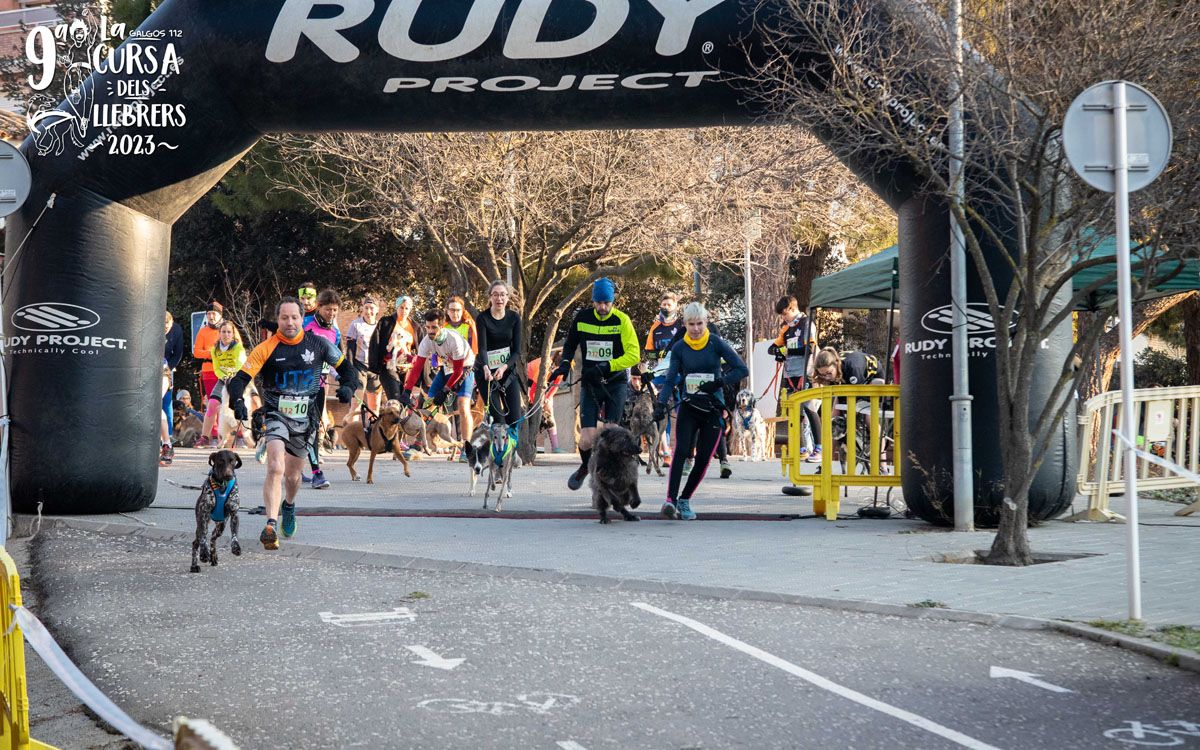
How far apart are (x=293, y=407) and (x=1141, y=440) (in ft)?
25.8

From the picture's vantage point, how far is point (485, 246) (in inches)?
877

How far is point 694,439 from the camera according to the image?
11.9m

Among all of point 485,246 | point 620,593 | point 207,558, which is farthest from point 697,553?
point 485,246

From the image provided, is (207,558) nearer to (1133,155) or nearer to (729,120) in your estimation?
(729,120)

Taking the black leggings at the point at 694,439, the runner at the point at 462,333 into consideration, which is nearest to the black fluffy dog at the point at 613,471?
the black leggings at the point at 694,439

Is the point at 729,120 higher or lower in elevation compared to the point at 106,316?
higher

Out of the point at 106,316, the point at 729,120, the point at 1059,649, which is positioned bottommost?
the point at 1059,649

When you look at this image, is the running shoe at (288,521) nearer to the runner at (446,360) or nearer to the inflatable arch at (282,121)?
the inflatable arch at (282,121)

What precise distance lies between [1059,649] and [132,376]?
26.9 feet

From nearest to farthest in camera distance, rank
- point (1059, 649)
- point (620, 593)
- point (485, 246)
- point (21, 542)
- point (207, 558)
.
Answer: point (1059, 649)
point (620, 593)
point (207, 558)
point (21, 542)
point (485, 246)

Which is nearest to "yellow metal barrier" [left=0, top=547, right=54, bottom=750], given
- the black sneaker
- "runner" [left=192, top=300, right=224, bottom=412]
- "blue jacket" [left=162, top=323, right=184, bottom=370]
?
the black sneaker

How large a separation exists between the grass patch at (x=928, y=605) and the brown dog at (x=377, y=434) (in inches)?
341

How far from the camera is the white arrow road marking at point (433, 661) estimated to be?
19.1ft

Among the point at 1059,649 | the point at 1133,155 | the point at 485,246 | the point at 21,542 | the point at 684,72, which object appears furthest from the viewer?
the point at 485,246
